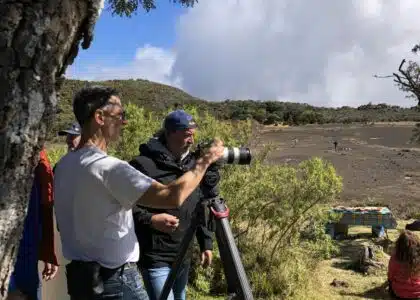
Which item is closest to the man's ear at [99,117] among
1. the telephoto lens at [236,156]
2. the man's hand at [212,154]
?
the man's hand at [212,154]

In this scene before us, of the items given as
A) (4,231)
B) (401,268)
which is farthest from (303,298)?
(4,231)

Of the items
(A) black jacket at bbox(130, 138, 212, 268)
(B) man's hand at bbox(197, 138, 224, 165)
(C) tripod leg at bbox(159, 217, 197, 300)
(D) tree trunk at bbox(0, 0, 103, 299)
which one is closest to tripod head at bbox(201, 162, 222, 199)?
(C) tripod leg at bbox(159, 217, 197, 300)

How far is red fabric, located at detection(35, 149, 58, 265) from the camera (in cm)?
273

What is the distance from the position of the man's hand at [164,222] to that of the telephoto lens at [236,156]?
41 centimetres

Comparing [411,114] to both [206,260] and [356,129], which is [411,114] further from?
[206,260]

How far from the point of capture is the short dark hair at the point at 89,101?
7.35ft

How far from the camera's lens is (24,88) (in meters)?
1.63

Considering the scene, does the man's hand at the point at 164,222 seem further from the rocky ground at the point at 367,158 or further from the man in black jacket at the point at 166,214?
the rocky ground at the point at 367,158

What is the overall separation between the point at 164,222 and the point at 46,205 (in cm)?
55

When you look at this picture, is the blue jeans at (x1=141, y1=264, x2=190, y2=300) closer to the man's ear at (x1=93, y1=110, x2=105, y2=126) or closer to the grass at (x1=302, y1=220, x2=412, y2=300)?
the man's ear at (x1=93, y1=110, x2=105, y2=126)

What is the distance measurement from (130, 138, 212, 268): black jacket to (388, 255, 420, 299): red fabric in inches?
135

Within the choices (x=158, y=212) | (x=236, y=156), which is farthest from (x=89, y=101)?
(x=158, y=212)

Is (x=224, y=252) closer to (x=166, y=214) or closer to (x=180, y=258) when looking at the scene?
(x=180, y=258)

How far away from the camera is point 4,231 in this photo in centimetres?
168
